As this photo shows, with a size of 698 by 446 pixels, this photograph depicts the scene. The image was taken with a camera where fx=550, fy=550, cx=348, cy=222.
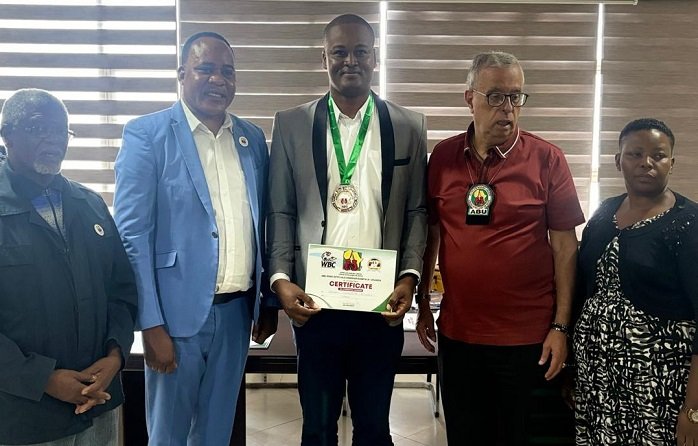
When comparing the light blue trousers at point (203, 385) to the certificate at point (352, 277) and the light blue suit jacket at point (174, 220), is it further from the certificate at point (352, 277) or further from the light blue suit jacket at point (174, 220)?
the certificate at point (352, 277)

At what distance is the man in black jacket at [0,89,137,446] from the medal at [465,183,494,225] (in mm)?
1094

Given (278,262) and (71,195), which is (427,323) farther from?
(71,195)

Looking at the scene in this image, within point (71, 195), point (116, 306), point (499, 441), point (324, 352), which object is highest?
point (71, 195)

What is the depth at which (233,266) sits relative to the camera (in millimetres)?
1808

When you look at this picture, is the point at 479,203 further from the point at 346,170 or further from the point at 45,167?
the point at 45,167

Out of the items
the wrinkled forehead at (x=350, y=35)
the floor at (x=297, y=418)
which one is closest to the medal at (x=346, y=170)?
the wrinkled forehead at (x=350, y=35)

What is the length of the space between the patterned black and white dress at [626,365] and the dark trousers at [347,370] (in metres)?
0.61

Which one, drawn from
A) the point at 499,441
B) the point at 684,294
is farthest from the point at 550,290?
the point at 499,441

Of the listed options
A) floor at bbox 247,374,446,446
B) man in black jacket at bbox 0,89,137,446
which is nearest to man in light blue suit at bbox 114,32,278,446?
man in black jacket at bbox 0,89,137,446

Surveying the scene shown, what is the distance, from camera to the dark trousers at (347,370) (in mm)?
1777

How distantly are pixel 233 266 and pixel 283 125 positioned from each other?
0.50m

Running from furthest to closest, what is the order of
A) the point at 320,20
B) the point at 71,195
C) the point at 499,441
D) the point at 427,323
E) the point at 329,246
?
the point at 320,20 < the point at 427,323 < the point at 499,441 < the point at 329,246 < the point at 71,195

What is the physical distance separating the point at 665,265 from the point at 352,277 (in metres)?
0.92

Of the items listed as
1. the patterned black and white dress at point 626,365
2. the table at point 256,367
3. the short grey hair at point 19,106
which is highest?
the short grey hair at point 19,106
